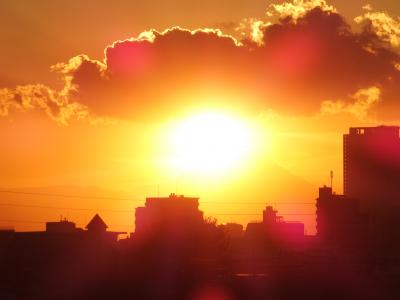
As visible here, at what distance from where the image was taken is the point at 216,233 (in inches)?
6924

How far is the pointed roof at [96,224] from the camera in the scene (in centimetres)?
12625

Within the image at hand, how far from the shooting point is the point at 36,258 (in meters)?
105

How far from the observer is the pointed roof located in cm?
12625

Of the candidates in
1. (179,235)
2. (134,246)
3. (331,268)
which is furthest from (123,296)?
(179,235)

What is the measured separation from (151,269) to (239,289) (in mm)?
15985

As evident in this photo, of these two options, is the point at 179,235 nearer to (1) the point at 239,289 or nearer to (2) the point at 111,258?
(2) the point at 111,258

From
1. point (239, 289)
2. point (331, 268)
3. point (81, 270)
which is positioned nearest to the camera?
point (239, 289)

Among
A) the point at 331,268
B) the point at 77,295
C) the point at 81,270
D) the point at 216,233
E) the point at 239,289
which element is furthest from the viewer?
the point at 216,233

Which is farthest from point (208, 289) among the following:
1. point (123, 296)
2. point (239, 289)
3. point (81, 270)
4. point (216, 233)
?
point (216, 233)

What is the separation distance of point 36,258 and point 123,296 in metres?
21.6

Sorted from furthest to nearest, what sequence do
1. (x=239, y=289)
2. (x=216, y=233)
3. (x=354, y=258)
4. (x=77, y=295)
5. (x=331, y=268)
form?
(x=216, y=233) < (x=354, y=258) < (x=331, y=268) < (x=239, y=289) < (x=77, y=295)

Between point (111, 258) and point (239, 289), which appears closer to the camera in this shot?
point (239, 289)

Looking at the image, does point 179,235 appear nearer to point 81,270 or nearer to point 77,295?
point 81,270

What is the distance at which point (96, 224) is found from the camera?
12706 cm
